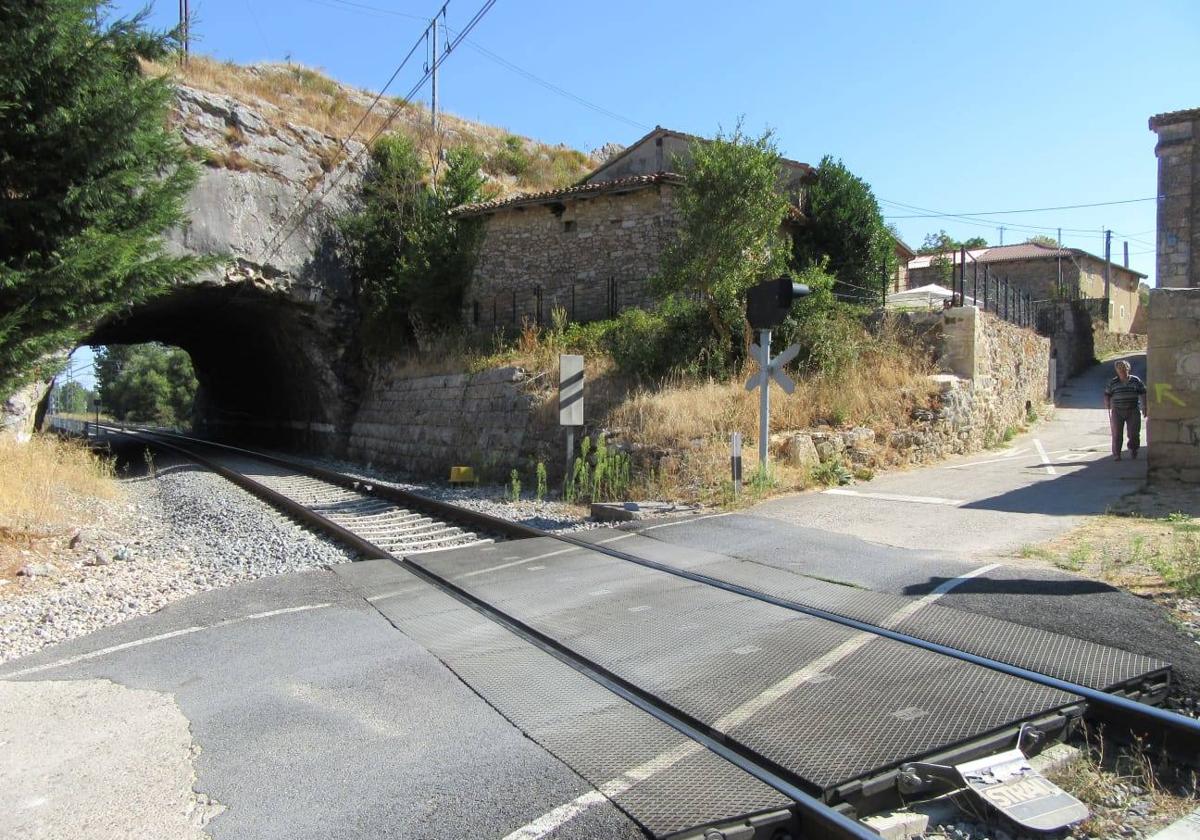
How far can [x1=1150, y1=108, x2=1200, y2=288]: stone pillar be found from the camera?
732 inches

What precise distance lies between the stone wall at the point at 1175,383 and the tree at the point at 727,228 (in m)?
7.06

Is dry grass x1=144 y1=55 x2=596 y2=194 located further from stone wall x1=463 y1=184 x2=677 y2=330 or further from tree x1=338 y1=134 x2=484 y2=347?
stone wall x1=463 y1=184 x2=677 y2=330

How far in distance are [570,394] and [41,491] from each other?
7.88 meters

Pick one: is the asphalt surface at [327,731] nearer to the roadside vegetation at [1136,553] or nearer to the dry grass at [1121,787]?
the dry grass at [1121,787]

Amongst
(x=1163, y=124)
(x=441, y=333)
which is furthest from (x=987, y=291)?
(x=441, y=333)

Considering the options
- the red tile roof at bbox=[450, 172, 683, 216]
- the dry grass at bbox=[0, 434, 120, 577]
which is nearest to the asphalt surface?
the dry grass at bbox=[0, 434, 120, 577]

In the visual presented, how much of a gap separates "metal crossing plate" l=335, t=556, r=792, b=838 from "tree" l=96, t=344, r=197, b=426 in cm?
7754

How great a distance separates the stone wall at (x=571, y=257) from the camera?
68.2ft

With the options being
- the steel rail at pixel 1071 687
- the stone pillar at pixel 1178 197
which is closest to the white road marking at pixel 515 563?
the steel rail at pixel 1071 687

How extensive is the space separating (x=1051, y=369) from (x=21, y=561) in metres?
26.3

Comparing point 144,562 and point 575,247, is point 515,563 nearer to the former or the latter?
point 144,562

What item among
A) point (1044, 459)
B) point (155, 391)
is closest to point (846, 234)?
point (1044, 459)

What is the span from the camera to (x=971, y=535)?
8.37 m

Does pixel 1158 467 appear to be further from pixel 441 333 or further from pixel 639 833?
pixel 441 333
